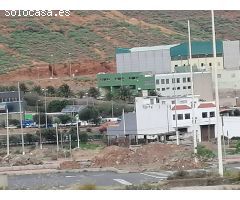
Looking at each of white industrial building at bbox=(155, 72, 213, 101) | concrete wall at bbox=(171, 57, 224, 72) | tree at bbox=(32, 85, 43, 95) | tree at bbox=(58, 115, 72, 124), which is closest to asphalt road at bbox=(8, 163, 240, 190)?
tree at bbox=(58, 115, 72, 124)

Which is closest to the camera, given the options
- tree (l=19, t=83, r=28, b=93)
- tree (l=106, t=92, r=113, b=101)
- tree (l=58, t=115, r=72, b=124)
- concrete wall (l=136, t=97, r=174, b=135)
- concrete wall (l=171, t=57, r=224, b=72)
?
concrete wall (l=136, t=97, r=174, b=135)

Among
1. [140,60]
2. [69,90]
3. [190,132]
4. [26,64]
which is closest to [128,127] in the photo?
[190,132]

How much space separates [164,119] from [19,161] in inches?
193

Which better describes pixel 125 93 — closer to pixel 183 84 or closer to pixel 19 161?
pixel 183 84

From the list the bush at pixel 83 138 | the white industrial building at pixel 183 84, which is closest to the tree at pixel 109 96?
the white industrial building at pixel 183 84

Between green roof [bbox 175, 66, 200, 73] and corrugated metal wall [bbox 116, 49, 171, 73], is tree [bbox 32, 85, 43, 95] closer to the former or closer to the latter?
corrugated metal wall [bbox 116, 49, 171, 73]

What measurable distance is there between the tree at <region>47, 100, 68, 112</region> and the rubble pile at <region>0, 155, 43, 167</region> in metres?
8.10

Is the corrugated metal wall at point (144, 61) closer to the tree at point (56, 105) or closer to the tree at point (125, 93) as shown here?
the tree at point (125, 93)

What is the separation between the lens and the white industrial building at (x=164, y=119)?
2147 cm

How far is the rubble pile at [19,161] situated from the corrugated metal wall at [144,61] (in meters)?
16.0

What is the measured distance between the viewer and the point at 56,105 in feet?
89.5

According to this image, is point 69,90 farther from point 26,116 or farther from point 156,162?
point 156,162

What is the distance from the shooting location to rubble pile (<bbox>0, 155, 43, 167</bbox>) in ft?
59.1

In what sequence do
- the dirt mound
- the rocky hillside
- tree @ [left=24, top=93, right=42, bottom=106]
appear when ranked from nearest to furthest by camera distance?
1. the dirt mound
2. tree @ [left=24, top=93, right=42, bottom=106]
3. the rocky hillside
